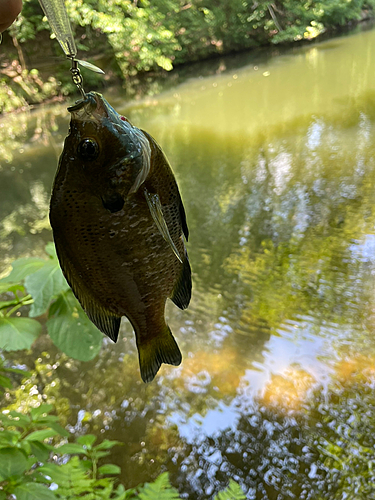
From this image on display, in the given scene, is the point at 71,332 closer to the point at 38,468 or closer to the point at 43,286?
the point at 43,286

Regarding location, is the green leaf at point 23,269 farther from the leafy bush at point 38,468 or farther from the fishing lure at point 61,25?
the fishing lure at point 61,25

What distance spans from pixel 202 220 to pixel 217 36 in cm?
1522

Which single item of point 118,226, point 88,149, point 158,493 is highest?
point 88,149

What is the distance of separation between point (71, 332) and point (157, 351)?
1.74 feet

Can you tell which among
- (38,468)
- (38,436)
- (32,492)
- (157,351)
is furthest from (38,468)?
(157,351)

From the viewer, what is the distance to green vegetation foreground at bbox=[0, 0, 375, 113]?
12578 millimetres

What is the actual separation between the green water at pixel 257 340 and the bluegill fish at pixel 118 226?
6.58ft

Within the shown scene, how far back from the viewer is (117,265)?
38.5 inches

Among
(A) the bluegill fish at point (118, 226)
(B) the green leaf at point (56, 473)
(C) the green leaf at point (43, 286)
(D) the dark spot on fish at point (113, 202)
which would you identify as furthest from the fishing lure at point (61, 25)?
(B) the green leaf at point (56, 473)

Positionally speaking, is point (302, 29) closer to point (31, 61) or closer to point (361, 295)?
point (31, 61)

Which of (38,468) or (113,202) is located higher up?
(113,202)

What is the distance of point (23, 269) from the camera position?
1592 millimetres

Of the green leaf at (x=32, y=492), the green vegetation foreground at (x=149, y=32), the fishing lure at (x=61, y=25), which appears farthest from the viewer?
the green vegetation foreground at (x=149, y=32)

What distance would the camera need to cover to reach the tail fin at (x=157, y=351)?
1076mm
